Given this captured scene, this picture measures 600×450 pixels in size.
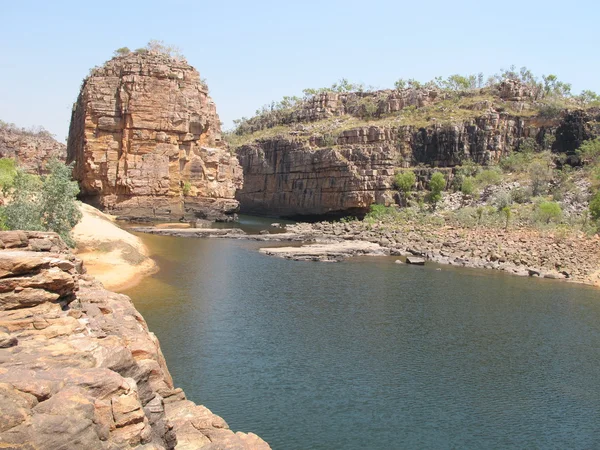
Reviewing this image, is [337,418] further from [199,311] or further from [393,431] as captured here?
[199,311]

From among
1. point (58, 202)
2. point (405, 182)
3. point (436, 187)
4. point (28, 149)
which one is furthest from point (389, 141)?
point (58, 202)

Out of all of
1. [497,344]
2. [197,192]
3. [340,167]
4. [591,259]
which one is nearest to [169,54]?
[197,192]

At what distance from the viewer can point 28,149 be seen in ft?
293

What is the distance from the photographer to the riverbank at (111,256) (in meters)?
31.7

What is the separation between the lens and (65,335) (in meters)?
11.1

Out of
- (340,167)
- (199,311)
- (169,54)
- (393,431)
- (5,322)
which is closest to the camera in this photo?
(5,322)

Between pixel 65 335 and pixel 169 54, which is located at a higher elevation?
pixel 169 54

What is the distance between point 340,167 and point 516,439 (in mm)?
73502

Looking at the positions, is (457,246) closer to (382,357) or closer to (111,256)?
(111,256)

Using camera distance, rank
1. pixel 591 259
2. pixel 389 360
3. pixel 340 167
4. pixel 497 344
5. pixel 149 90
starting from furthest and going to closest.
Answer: pixel 340 167 → pixel 149 90 → pixel 591 259 → pixel 497 344 → pixel 389 360

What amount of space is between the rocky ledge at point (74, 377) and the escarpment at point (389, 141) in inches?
2788

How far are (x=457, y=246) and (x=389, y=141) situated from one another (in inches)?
1564

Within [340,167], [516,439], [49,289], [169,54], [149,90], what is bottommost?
[516,439]

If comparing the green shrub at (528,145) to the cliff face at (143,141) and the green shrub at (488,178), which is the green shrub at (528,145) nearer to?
the green shrub at (488,178)
